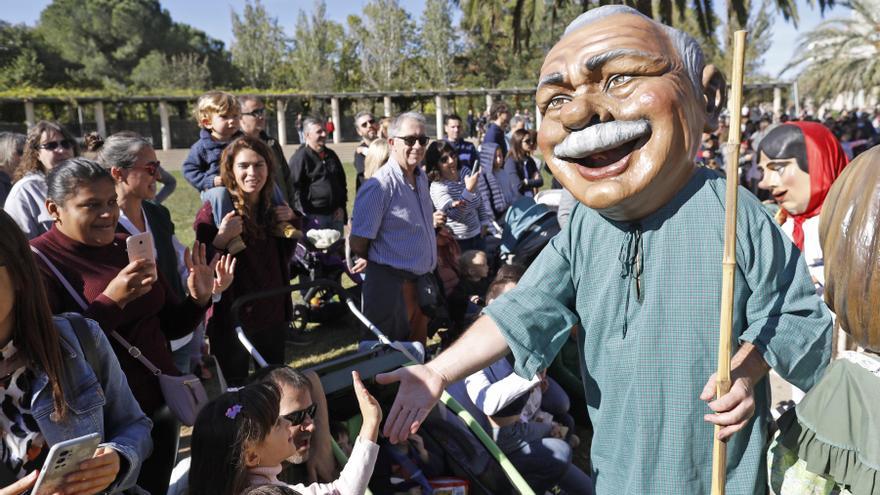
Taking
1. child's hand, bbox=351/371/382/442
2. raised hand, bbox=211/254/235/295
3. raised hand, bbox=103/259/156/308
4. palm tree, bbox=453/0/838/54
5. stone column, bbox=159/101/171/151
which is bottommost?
child's hand, bbox=351/371/382/442

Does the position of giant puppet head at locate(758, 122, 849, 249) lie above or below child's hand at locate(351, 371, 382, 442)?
above

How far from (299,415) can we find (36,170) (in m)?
2.70

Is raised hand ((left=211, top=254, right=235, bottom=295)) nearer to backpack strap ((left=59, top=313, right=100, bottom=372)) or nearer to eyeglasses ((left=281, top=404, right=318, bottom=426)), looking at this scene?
eyeglasses ((left=281, top=404, right=318, bottom=426))

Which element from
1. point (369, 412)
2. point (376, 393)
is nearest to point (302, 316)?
A: point (376, 393)

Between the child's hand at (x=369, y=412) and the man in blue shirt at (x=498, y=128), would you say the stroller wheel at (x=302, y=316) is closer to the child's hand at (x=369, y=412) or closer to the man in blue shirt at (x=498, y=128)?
the man in blue shirt at (x=498, y=128)

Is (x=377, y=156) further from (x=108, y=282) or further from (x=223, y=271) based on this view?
(x=108, y=282)

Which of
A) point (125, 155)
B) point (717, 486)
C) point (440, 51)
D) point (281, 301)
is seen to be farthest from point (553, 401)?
point (440, 51)

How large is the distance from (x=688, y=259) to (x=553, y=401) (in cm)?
236

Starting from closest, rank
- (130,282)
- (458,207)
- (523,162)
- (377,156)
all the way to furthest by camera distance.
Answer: (130,282) < (377,156) < (458,207) < (523,162)

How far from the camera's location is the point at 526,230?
5801mm

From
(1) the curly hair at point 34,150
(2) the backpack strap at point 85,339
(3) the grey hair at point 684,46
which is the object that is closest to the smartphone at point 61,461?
(2) the backpack strap at point 85,339

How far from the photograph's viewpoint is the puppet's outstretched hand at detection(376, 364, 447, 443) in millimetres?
1769

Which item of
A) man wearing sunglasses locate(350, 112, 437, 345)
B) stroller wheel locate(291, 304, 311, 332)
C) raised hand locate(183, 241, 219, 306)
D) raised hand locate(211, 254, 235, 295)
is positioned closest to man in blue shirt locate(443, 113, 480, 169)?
stroller wheel locate(291, 304, 311, 332)

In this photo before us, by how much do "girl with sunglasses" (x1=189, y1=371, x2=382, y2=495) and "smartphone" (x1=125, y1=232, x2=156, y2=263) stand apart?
0.63 meters
